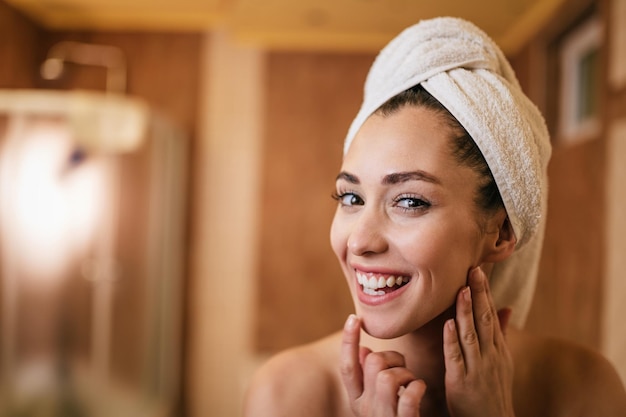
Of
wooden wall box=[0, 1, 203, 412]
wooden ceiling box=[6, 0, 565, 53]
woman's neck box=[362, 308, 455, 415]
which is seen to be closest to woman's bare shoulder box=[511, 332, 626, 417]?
woman's neck box=[362, 308, 455, 415]

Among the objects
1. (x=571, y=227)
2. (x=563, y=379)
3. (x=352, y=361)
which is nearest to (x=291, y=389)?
(x=352, y=361)

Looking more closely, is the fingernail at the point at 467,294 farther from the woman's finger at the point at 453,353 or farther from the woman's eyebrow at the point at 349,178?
the woman's eyebrow at the point at 349,178

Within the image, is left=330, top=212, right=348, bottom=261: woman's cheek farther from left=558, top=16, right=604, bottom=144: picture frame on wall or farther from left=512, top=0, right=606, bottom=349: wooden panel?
left=558, top=16, right=604, bottom=144: picture frame on wall

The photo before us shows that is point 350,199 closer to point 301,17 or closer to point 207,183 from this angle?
point 301,17

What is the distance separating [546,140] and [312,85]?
1862 mm

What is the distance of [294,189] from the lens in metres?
2.69

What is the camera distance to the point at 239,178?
3.05 meters

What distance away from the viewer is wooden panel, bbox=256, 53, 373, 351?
2.35 metres

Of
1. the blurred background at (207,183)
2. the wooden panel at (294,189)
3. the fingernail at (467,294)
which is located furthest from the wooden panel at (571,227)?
the wooden panel at (294,189)

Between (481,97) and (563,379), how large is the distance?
463 millimetres

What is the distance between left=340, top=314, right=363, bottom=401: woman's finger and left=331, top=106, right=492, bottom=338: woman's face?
0.07 ft

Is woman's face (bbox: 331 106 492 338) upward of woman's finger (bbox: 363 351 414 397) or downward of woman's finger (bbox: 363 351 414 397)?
upward

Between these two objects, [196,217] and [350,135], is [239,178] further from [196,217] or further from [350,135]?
[350,135]

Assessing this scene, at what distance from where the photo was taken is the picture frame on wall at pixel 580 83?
1590 mm
